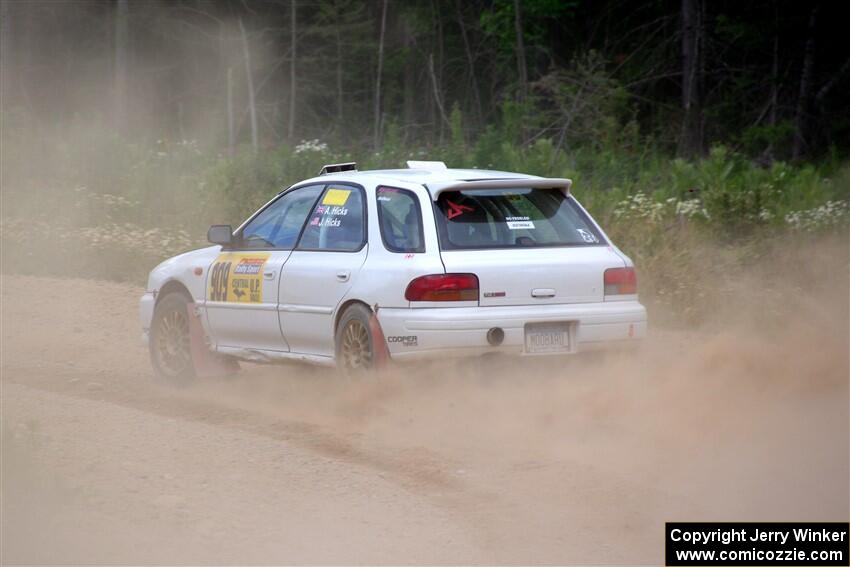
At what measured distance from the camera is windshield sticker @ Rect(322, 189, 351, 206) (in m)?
8.73

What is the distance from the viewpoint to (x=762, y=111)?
92.0 ft

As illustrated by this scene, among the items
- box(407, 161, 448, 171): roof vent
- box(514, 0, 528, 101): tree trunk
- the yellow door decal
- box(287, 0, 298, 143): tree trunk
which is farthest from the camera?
box(287, 0, 298, 143): tree trunk

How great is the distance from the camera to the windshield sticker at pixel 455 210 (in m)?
8.02

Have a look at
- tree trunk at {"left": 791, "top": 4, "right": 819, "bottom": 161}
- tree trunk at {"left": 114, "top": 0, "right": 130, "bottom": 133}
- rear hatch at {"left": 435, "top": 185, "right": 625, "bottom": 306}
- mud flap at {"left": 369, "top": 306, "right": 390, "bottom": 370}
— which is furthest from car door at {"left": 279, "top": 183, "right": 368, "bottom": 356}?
tree trunk at {"left": 114, "top": 0, "right": 130, "bottom": 133}

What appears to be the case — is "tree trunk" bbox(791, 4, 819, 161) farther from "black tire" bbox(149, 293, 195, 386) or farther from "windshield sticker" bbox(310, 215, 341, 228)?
"windshield sticker" bbox(310, 215, 341, 228)

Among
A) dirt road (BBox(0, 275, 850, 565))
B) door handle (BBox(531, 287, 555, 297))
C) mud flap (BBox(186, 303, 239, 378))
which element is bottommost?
dirt road (BBox(0, 275, 850, 565))

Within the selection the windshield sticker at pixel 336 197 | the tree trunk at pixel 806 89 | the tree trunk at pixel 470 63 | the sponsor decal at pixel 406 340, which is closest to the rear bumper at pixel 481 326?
the sponsor decal at pixel 406 340

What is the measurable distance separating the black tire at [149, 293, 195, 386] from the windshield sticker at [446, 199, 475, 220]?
2791mm

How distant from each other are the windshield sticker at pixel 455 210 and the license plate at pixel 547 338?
0.91 m

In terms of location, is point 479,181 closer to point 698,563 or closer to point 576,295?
point 576,295

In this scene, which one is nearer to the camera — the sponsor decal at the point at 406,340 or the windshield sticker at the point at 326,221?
the sponsor decal at the point at 406,340

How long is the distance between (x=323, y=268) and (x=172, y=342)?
210 centimetres

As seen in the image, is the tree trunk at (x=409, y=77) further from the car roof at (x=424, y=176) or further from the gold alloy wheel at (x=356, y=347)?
the gold alloy wheel at (x=356, y=347)

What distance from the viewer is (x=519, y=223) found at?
8.10 meters
